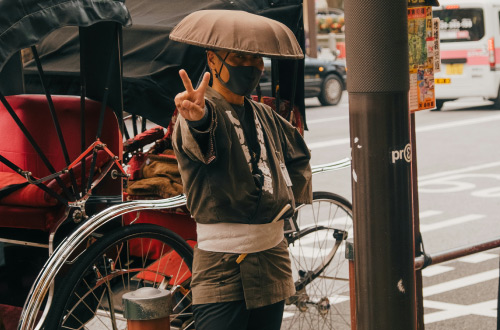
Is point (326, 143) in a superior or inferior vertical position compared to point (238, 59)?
inferior

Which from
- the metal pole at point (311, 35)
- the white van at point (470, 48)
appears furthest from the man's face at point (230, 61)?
the white van at point (470, 48)

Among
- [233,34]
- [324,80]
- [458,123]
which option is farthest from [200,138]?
[324,80]

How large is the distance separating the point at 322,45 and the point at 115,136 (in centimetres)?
2737

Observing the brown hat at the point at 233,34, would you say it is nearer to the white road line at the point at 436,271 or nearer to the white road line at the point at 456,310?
the white road line at the point at 456,310

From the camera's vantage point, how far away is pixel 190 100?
9.50 ft

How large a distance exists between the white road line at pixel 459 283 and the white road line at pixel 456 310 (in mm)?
278

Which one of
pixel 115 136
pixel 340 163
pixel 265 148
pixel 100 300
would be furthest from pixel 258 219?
pixel 340 163

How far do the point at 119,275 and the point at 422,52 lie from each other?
1855 millimetres

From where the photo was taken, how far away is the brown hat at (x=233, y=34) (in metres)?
3.21

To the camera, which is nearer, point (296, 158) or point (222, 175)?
point (222, 175)

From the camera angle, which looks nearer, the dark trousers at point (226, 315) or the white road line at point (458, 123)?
the dark trousers at point (226, 315)

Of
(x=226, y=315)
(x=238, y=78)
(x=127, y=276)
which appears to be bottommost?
(x=127, y=276)

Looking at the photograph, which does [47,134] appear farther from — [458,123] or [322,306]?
[458,123]

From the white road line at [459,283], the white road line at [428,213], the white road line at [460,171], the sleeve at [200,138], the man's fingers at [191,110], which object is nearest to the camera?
the man's fingers at [191,110]
